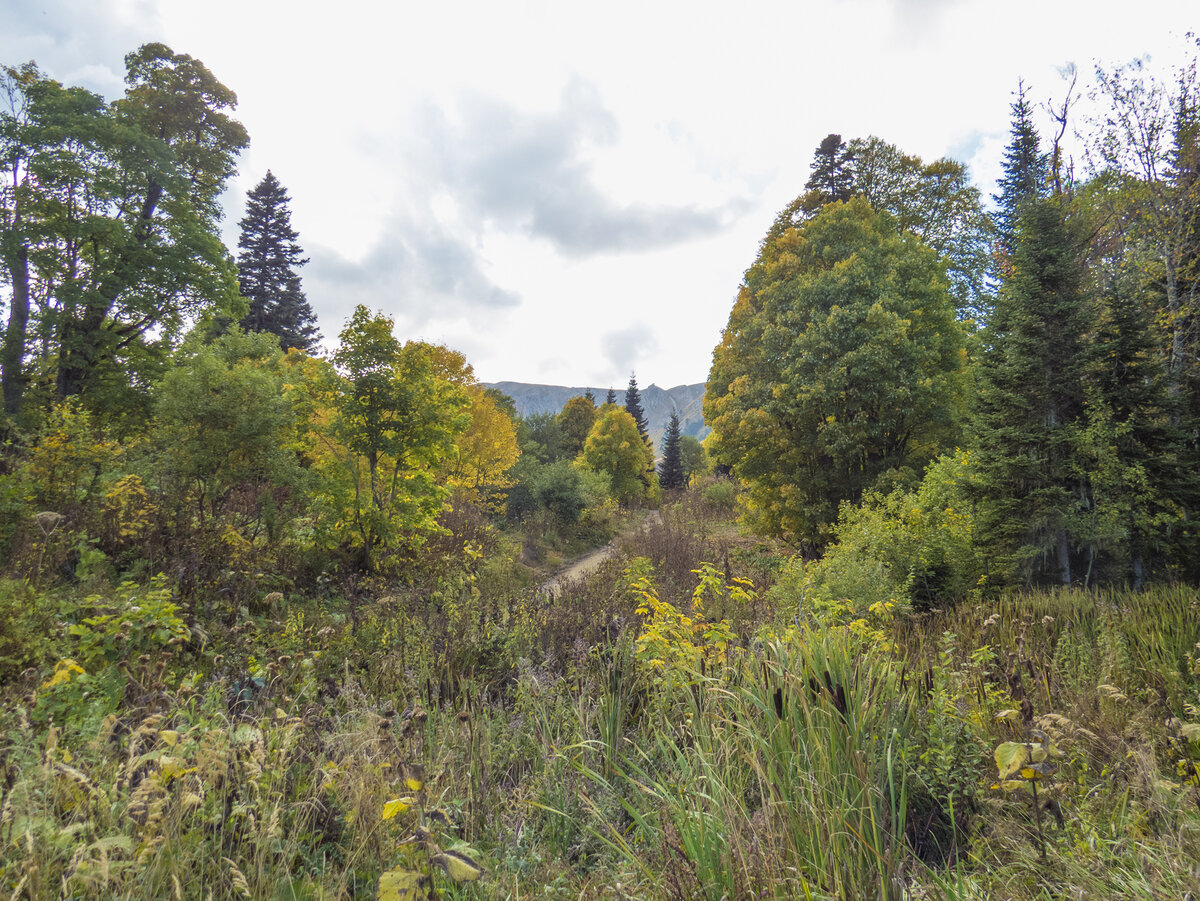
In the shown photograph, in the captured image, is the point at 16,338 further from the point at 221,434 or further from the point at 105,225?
the point at 221,434

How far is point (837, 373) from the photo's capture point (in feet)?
35.4

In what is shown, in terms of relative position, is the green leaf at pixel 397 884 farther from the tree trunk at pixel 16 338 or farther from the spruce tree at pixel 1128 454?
the tree trunk at pixel 16 338

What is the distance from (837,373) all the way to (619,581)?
686 centimetres

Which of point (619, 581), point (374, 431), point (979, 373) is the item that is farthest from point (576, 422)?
point (979, 373)

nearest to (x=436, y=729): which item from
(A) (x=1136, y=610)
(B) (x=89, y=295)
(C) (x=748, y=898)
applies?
(C) (x=748, y=898)

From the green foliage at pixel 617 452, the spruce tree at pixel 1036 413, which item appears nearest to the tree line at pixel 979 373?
the spruce tree at pixel 1036 413

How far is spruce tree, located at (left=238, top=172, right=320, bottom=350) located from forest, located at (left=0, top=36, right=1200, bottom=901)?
764 cm

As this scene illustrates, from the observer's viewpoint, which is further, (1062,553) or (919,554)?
(919,554)

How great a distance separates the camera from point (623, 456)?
87.5 feet

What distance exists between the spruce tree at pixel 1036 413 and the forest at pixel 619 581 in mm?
54

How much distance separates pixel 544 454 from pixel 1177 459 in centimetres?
2490

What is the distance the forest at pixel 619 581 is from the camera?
176 cm

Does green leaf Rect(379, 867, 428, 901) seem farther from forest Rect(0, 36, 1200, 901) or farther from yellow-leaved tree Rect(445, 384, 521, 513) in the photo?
yellow-leaved tree Rect(445, 384, 521, 513)

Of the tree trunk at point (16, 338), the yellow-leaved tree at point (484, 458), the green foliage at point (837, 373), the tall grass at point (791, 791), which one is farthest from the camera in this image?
the yellow-leaved tree at point (484, 458)
